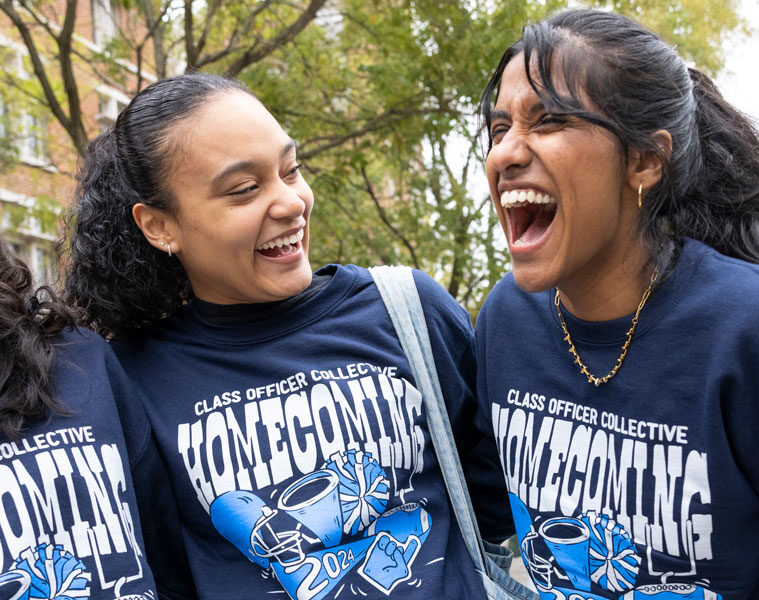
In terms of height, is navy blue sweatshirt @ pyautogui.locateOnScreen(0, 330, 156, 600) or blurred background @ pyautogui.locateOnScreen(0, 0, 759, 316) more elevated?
blurred background @ pyautogui.locateOnScreen(0, 0, 759, 316)

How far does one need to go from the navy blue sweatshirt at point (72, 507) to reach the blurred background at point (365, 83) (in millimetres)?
4340

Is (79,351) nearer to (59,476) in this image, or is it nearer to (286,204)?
(59,476)

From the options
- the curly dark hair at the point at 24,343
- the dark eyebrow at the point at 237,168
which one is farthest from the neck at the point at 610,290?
the curly dark hair at the point at 24,343

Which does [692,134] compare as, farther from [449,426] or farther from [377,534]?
[377,534]

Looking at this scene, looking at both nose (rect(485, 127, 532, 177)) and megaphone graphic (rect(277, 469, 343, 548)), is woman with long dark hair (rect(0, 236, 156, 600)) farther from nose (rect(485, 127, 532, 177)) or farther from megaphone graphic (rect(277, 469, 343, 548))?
nose (rect(485, 127, 532, 177))

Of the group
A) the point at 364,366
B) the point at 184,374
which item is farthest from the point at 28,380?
the point at 364,366

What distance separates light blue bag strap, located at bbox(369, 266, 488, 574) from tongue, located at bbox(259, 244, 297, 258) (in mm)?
262

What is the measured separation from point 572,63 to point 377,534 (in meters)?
1.27

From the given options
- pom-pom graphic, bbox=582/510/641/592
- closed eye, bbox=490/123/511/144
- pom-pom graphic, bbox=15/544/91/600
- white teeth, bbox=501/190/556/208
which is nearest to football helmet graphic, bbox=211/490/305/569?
pom-pom graphic, bbox=15/544/91/600

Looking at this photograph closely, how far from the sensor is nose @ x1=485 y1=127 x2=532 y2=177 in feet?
6.74

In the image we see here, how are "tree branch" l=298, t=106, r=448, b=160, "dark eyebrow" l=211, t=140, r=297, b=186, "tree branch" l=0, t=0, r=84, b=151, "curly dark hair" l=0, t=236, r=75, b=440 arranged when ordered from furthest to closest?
"tree branch" l=298, t=106, r=448, b=160 → "tree branch" l=0, t=0, r=84, b=151 → "dark eyebrow" l=211, t=140, r=297, b=186 → "curly dark hair" l=0, t=236, r=75, b=440

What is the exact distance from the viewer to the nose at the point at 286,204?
2395 millimetres

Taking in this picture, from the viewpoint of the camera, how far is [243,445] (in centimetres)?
231

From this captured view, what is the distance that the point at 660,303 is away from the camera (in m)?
1.98
